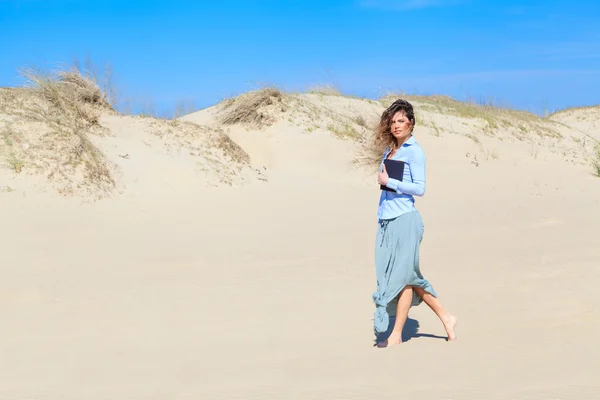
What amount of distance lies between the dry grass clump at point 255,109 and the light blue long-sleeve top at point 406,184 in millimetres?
11163

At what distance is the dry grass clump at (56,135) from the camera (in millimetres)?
9797

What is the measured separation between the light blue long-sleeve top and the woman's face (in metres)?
0.06

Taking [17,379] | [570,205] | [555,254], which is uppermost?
[570,205]

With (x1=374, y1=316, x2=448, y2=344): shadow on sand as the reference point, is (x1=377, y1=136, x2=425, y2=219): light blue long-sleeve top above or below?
above

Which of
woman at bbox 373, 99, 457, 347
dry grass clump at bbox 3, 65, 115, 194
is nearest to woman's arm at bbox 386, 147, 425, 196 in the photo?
woman at bbox 373, 99, 457, 347

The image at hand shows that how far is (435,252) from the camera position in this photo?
8.44 meters

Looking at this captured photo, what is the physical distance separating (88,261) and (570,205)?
27.5 feet

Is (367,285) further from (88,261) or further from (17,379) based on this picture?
(17,379)

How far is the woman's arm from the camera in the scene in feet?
15.2

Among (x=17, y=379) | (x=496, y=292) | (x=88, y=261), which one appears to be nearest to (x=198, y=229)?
(x=88, y=261)

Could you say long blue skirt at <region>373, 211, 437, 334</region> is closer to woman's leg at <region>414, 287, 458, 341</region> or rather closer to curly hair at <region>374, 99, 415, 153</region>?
woman's leg at <region>414, 287, 458, 341</region>

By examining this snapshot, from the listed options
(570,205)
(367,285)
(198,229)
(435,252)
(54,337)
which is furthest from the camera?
(570,205)

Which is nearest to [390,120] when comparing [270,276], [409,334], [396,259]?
[396,259]

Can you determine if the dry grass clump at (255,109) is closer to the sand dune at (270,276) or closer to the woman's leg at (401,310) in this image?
the sand dune at (270,276)
